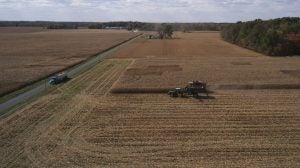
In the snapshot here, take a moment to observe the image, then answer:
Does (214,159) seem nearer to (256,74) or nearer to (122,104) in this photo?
(122,104)

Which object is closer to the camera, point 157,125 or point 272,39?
point 157,125

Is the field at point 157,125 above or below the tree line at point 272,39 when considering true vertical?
below

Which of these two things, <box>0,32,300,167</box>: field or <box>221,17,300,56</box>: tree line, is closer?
<box>0,32,300,167</box>: field

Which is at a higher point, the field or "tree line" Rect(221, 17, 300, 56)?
"tree line" Rect(221, 17, 300, 56)

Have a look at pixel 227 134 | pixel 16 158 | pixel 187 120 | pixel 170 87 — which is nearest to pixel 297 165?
pixel 227 134

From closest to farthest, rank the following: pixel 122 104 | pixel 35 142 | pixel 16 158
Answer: pixel 16 158, pixel 35 142, pixel 122 104

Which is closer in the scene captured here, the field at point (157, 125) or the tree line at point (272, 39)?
the field at point (157, 125)

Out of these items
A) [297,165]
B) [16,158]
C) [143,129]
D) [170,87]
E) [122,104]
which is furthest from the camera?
[170,87]

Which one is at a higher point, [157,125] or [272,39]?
[272,39]
